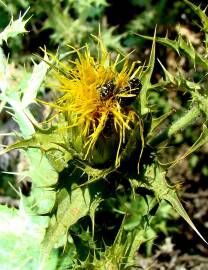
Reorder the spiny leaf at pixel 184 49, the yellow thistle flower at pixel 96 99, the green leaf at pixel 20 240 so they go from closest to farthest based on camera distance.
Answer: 1. the yellow thistle flower at pixel 96 99
2. the spiny leaf at pixel 184 49
3. the green leaf at pixel 20 240

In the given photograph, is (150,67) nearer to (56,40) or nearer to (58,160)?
(58,160)

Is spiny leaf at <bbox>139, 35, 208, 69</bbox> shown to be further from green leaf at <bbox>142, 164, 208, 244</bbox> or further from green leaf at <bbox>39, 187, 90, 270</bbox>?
green leaf at <bbox>39, 187, 90, 270</bbox>

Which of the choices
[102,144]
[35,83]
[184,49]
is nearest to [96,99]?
[102,144]

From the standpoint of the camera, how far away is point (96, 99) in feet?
9.26

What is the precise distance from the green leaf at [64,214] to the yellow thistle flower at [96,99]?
243mm

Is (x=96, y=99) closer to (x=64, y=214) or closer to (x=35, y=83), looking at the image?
(x=64, y=214)

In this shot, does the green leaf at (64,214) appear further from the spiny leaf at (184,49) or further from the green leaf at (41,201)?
the spiny leaf at (184,49)

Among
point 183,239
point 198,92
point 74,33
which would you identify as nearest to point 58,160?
point 198,92

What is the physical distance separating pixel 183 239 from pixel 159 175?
199 centimetres

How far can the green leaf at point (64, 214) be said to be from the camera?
9.49 ft

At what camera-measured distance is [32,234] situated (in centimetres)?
361

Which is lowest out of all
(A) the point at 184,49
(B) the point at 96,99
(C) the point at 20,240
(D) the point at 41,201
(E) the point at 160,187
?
(C) the point at 20,240

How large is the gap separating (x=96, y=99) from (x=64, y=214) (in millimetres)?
595

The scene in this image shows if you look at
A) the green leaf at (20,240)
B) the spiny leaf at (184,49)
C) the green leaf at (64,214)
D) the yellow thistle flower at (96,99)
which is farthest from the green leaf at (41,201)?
the spiny leaf at (184,49)
